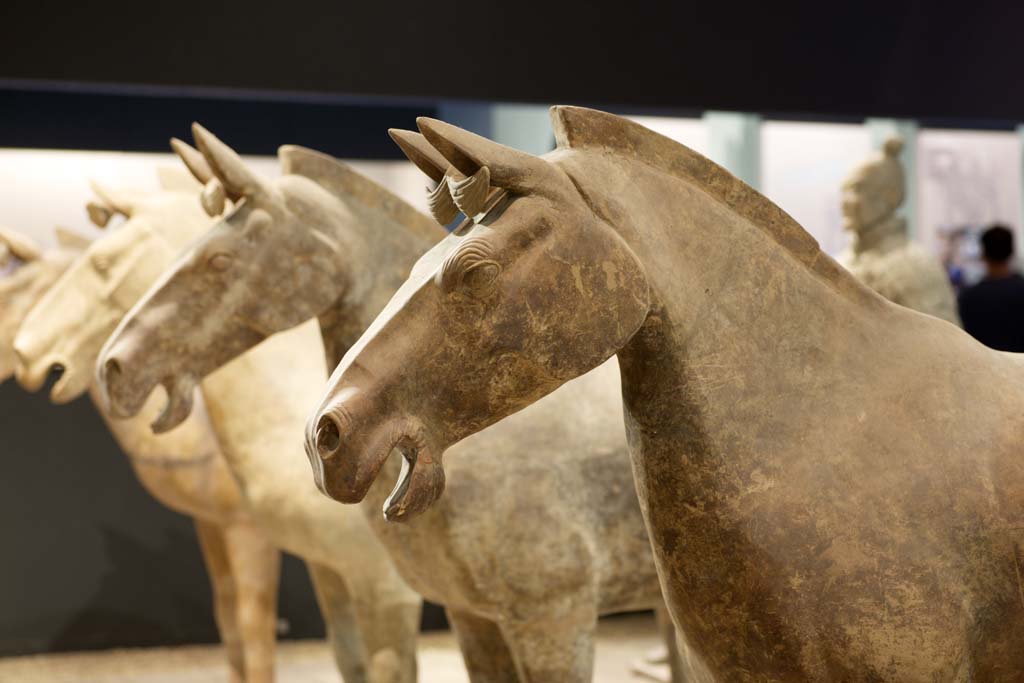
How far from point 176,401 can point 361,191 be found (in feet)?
2.08

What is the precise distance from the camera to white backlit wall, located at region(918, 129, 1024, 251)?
5.39 meters

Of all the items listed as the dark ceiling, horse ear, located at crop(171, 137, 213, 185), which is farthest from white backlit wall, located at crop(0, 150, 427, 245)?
horse ear, located at crop(171, 137, 213, 185)

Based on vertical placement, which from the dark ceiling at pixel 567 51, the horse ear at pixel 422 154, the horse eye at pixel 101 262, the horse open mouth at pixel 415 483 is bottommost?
the horse open mouth at pixel 415 483

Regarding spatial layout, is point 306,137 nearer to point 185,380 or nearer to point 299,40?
point 299,40

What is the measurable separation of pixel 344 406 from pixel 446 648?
15.6ft

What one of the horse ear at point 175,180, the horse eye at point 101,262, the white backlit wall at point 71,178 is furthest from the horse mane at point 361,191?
the white backlit wall at point 71,178

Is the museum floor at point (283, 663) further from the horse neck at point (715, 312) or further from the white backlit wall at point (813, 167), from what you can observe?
the horse neck at point (715, 312)

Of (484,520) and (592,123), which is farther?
(484,520)

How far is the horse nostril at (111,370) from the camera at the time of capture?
Result: 2.79 m

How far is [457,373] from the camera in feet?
5.17

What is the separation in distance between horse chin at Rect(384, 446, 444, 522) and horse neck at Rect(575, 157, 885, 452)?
303 mm

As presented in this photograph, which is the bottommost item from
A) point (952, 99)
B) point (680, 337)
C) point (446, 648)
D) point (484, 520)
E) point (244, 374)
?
point (446, 648)

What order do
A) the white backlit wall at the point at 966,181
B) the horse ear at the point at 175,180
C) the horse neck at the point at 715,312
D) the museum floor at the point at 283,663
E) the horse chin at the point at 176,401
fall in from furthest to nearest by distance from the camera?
1. the museum floor at the point at 283,663
2. the white backlit wall at the point at 966,181
3. the horse ear at the point at 175,180
4. the horse chin at the point at 176,401
5. the horse neck at the point at 715,312

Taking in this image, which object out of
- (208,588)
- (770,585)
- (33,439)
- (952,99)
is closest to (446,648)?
(208,588)
